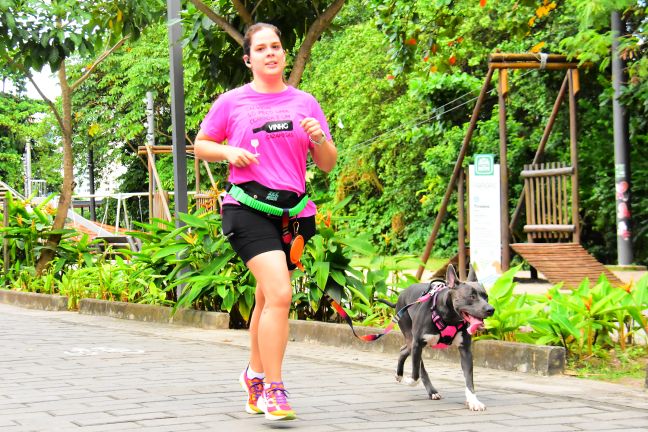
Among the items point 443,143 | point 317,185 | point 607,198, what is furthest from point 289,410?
point 317,185

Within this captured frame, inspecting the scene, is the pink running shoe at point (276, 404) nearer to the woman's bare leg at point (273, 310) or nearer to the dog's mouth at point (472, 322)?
the woman's bare leg at point (273, 310)

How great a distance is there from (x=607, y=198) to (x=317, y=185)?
18.1 meters

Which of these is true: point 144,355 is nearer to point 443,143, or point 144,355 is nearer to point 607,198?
point 607,198

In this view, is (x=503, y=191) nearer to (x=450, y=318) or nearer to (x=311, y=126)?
(x=450, y=318)

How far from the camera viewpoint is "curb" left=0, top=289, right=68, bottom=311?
14883 mm

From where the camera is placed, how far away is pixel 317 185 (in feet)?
125

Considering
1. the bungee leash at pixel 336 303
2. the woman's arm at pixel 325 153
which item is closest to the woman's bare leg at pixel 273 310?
the bungee leash at pixel 336 303

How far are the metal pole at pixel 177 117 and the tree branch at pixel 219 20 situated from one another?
1516 millimetres

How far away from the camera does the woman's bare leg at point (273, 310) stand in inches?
228

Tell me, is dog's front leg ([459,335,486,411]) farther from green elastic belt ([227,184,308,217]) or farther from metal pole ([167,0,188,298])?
metal pole ([167,0,188,298])

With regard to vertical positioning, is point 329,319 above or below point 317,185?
below

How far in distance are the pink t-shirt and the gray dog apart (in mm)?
969

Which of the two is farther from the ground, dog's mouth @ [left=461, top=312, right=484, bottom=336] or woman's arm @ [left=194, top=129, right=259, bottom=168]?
woman's arm @ [left=194, top=129, right=259, bottom=168]

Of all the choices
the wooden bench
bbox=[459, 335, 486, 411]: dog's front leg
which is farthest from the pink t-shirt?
the wooden bench
